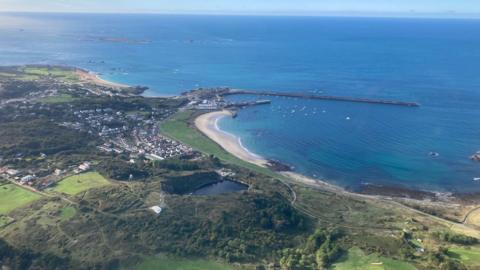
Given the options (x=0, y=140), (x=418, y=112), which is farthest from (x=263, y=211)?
(x=418, y=112)

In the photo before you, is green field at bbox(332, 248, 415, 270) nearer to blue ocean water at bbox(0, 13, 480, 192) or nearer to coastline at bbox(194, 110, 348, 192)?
coastline at bbox(194, 110, 348, 192)

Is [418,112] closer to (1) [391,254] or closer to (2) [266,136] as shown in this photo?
(2) [266,136]

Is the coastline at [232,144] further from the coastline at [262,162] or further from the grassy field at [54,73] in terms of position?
the grassy field at [54,73]

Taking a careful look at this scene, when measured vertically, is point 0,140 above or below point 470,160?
below

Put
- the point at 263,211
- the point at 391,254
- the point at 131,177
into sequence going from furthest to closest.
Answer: the point at 131,177
the point at 263,211
the point at 391,254

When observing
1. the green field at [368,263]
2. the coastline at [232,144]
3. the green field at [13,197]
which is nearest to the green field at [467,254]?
the green field at [368,263]

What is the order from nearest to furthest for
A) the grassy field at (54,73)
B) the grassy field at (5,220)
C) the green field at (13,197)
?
the grassy field at (5,220) → the green field at (13,197) → the grassy field at (54,73)

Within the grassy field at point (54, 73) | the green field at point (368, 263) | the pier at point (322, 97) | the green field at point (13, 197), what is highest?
the pier at point (322, 97)
